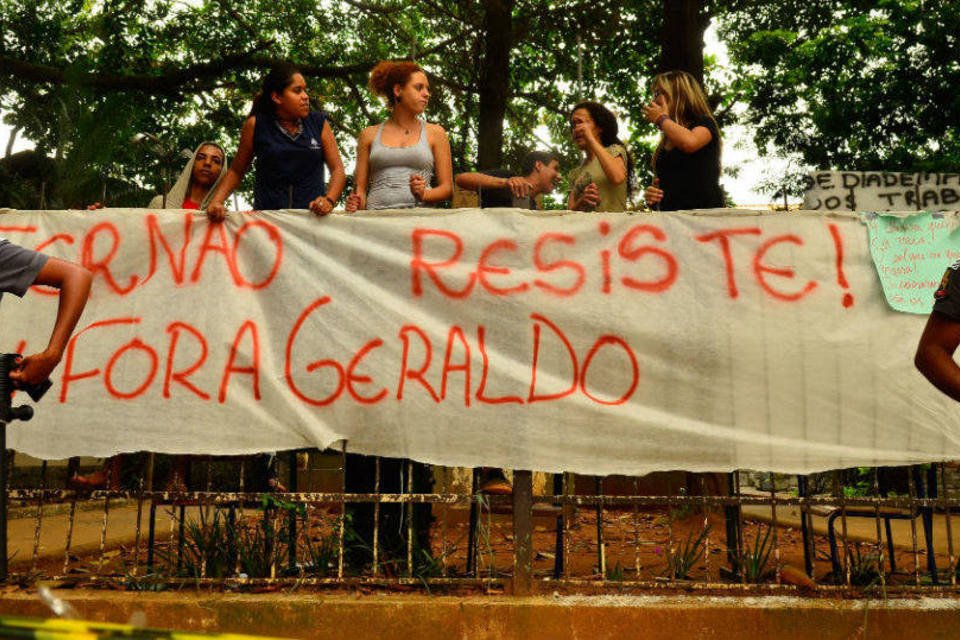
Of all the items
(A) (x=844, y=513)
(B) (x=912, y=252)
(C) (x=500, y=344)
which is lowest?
(A) (x=844, y=513)

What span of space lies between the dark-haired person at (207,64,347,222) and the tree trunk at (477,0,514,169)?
6.63m

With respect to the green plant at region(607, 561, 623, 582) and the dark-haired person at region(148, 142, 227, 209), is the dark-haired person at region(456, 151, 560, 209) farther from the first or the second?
the green plant at region(607, 561, 623, 582)

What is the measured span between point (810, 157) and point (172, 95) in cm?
1108

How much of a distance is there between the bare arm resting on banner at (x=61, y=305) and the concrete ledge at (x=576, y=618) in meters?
1.65

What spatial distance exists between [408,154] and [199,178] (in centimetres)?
132

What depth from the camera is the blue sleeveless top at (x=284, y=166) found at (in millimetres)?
4746

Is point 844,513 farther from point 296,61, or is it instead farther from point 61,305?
point 296,61

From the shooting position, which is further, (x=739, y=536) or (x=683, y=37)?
(x=683, y=37)

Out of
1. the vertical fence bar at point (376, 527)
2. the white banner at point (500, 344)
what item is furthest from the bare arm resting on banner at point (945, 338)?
the vertical fence bar at point (376, 527)

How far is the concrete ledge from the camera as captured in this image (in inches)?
147

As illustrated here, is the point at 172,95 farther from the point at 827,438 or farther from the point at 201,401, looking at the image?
the point at 827,438

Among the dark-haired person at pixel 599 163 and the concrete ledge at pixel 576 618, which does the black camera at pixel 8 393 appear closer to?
the concrete ledge at pixel 576 618

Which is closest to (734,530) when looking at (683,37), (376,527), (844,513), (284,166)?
(844,513)

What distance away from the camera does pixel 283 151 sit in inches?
187
